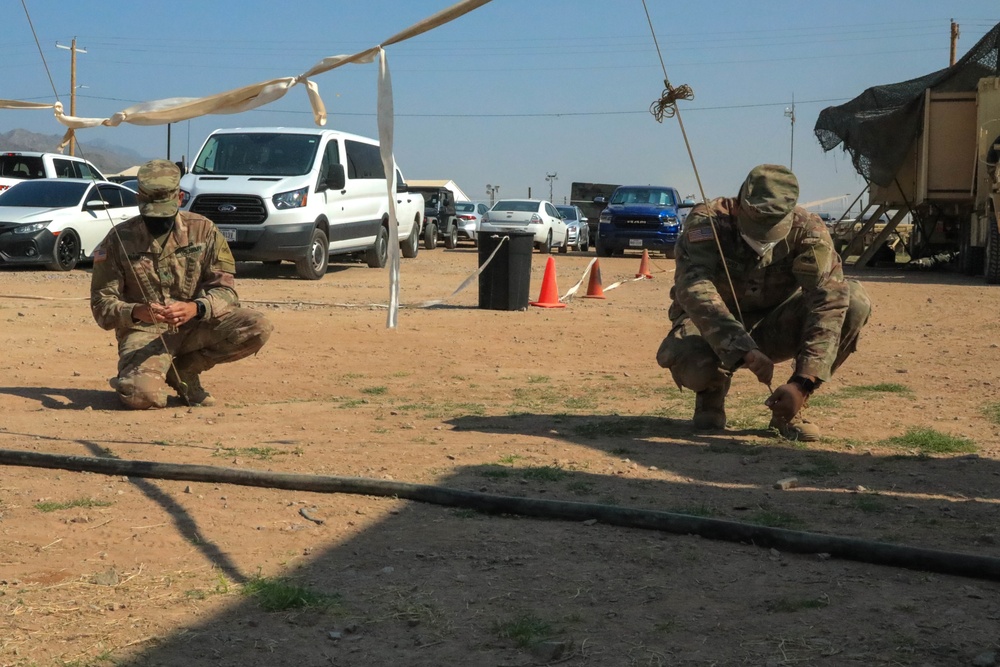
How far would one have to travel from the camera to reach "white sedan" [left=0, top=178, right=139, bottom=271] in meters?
16.9

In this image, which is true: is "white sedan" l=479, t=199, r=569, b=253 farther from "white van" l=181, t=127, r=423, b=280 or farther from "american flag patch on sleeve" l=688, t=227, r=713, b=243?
"american flag patch on sleeve" l=688, t=227, r=713, b=243

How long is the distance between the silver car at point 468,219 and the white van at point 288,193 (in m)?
15.3

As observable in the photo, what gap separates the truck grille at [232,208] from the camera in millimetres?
15602

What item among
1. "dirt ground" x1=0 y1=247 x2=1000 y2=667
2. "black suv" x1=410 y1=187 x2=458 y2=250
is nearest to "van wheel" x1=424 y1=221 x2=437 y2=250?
"black suv" x1=410 y1=187 x2=458 y2=250

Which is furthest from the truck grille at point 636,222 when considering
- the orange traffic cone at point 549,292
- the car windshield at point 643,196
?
the orange traffic cone at point 549,292

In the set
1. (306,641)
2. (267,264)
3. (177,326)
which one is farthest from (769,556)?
(267,264)

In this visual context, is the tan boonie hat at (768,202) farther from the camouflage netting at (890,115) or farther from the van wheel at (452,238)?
the van wheel at (452,238)

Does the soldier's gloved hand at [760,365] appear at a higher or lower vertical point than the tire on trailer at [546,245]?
higher

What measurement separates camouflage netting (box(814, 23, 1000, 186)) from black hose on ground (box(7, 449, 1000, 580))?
17.3 metres

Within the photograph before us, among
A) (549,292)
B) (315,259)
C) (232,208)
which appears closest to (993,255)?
(549,292)

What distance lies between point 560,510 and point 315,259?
12.4 metres

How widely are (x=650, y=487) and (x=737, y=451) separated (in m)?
0.93

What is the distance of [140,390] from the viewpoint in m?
6.95

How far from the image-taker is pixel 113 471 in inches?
197
